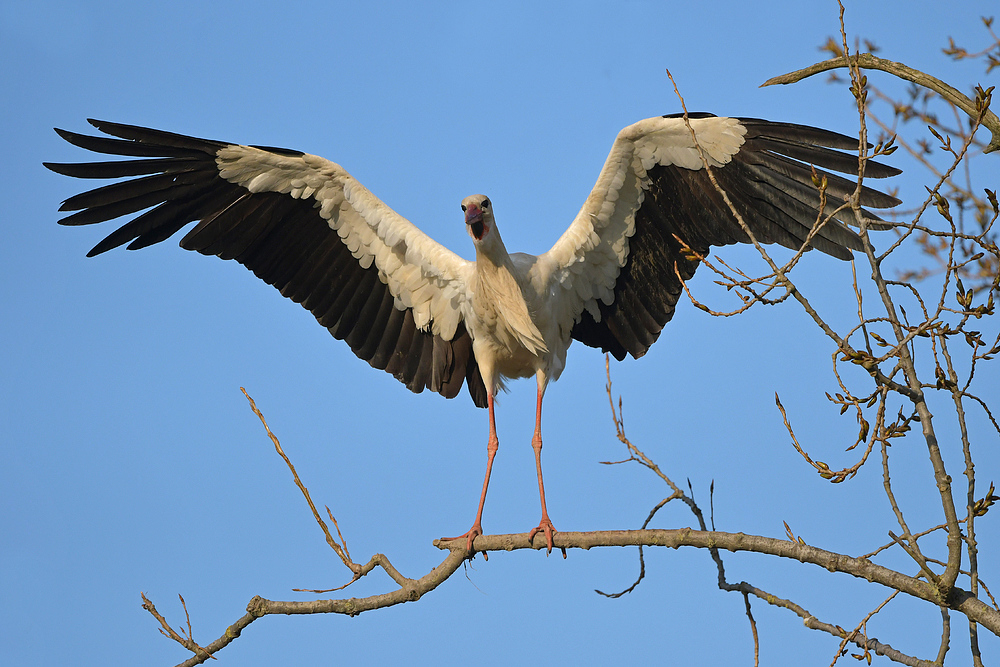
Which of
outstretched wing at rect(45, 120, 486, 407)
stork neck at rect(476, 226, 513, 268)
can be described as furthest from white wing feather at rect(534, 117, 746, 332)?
outstretched wing at rect(45, 120, 486, 407)

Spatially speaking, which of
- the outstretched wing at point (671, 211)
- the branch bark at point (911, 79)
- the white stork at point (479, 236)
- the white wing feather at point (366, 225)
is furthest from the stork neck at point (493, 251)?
the branch bark at point (911, 79)

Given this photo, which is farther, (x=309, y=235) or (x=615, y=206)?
(x=309, y=235)

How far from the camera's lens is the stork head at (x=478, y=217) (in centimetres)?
629

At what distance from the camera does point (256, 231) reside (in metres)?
7.19

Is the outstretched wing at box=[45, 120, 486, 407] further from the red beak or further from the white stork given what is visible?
the red beak

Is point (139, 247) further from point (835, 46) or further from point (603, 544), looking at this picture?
point (835, 46)

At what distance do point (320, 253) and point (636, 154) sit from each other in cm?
267

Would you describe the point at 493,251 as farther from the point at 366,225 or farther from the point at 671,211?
the point at 671,211

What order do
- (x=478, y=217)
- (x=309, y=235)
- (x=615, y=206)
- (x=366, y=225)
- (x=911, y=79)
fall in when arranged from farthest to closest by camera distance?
1. (x=309, y=235)
2. (x=366, y=225)
3. (x=615, y=206)
4. (x=478, y=217)
5. (x=911, y=79)

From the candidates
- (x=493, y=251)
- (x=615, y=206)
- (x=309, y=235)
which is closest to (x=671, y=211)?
(x=615, y=206)

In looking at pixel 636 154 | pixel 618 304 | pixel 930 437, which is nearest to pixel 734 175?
pixel 636 154

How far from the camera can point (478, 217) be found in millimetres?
6273

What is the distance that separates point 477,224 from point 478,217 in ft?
0.24

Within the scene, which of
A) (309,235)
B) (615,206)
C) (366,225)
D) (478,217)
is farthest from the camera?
(309,235)
